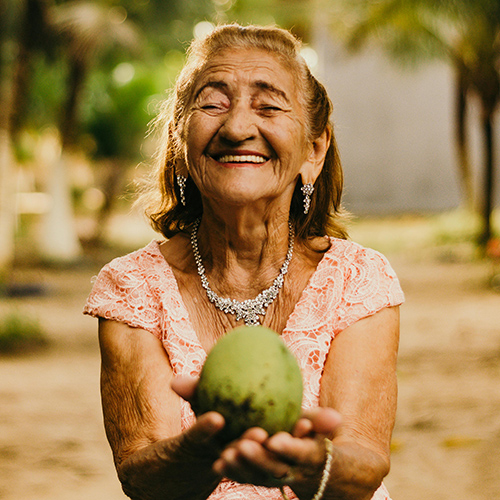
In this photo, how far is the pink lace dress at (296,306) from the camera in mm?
2186

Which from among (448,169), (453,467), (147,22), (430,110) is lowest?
(453,467)

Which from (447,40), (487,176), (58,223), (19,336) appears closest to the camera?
(19,336)

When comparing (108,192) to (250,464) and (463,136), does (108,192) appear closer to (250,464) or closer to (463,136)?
(463,136)

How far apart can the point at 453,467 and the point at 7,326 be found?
16.6 feet

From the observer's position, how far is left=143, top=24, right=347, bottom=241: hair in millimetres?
2316

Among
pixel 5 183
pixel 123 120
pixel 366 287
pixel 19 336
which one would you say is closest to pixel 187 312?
pixel 366 287

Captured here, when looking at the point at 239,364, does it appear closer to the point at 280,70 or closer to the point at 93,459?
the point at 280,70

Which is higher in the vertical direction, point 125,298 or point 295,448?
point 125,298

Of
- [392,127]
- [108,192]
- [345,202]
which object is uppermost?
[392,127]

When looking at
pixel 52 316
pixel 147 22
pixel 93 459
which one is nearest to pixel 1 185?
pixel 52 316

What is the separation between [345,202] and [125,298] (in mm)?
4370

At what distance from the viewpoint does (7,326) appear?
7.93 metres

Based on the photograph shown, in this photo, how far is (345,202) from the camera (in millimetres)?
6469

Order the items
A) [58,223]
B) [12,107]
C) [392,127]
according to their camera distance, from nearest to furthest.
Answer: [12,107] → [58,223] → [392,127]
